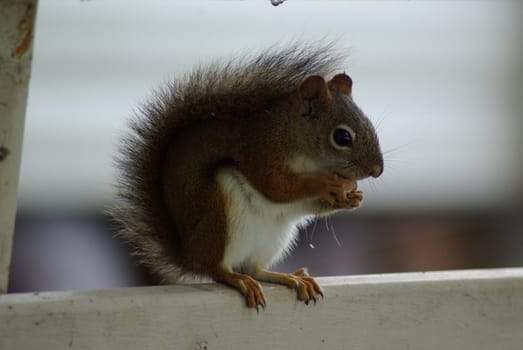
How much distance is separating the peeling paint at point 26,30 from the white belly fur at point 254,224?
0.35 meters

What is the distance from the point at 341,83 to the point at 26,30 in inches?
22.1

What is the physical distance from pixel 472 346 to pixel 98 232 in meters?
1.70

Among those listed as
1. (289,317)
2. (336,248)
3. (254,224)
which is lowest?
(336,248)

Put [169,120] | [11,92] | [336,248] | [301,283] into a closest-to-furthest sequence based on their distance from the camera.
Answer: [11,92], [301,283], [169,120], [336,248]

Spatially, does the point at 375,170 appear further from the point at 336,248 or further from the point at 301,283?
the point at 336,248

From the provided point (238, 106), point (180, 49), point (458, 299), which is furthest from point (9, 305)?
point (180, 49)

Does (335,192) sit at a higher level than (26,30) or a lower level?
lower

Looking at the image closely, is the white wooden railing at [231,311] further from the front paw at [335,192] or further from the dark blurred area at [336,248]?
the dark blurred area at [336,248]

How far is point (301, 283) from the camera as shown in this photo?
4.01ft

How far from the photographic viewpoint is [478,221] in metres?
3.57

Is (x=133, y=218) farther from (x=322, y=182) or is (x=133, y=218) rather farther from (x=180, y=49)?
(x=180, y=49)

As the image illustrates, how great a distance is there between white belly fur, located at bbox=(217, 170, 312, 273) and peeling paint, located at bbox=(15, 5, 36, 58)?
351 mm

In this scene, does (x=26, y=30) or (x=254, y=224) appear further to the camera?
(x=254, y=224)

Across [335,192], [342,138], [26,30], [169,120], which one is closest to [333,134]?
[342,138]
